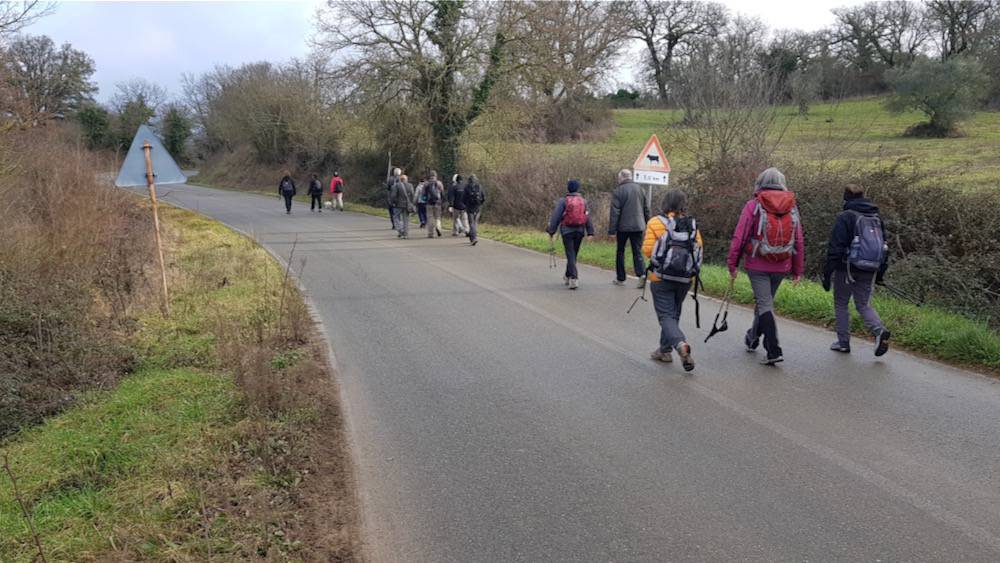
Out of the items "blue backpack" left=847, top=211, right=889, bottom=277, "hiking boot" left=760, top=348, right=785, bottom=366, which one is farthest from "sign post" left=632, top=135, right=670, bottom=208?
"hiking boot" left=760, top=348, right=785, bottom=366

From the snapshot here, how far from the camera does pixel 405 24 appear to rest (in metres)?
27.4

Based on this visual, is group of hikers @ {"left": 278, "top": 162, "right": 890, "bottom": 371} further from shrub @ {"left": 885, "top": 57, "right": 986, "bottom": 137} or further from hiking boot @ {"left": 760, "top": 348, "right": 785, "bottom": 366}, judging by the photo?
shrub @ {"left": 885, "top": 57, "right": 986, "bottom": 137}

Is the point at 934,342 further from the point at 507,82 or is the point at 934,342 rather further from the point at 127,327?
the point at 507,82

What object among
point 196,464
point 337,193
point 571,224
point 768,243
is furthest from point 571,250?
point 337,193

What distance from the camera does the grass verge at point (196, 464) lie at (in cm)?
355

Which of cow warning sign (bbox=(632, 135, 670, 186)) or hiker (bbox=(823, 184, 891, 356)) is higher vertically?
cow warning sign (bbox=(632, 135, 670, 186))

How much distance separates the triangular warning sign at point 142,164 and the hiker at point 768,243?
7.01 metres

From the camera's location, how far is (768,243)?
646cm

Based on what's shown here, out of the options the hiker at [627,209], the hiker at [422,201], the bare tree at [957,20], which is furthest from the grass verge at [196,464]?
the bare tree at [957,20]

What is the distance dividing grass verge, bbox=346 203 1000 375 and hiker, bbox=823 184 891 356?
72 cm

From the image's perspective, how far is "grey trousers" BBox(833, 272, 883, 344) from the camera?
6797mm

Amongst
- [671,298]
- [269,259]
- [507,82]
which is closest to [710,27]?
[507,82]

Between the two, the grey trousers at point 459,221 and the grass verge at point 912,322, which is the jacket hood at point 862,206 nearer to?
the grass verge at point 912,322

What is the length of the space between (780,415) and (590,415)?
1.44 meters
